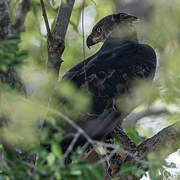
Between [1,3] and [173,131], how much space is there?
206cm

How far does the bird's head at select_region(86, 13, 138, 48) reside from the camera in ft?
19.9

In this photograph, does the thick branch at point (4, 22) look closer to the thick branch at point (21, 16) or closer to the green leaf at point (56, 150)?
the thick branch at point (21, 16)

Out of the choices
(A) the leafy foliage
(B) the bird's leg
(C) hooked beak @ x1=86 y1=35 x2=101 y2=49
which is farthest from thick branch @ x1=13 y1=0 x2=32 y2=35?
(B) the bird's leg

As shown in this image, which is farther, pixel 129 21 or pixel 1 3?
pixel 129 21

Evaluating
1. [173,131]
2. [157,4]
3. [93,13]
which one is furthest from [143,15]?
[173,131]

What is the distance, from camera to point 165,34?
8500mm

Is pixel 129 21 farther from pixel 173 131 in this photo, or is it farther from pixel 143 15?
pixel 143 15

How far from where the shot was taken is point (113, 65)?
212 inches

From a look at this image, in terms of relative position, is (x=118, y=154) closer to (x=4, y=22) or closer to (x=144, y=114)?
(x=4, y=22)

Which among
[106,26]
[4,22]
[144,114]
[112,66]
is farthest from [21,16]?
[144,114]

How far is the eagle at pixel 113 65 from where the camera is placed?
16.5ft

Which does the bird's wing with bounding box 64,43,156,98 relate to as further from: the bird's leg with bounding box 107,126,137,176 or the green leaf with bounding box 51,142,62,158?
the green leaf with bounding box 51,142,62,158

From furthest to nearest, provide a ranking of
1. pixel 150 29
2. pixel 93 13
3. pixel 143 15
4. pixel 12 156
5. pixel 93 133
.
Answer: pixel 143 15 < pixel 150 29 < pixel 93 13 < pixel 93 133 < pixel 12 156

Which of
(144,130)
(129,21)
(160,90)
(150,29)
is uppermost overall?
(129,21)
